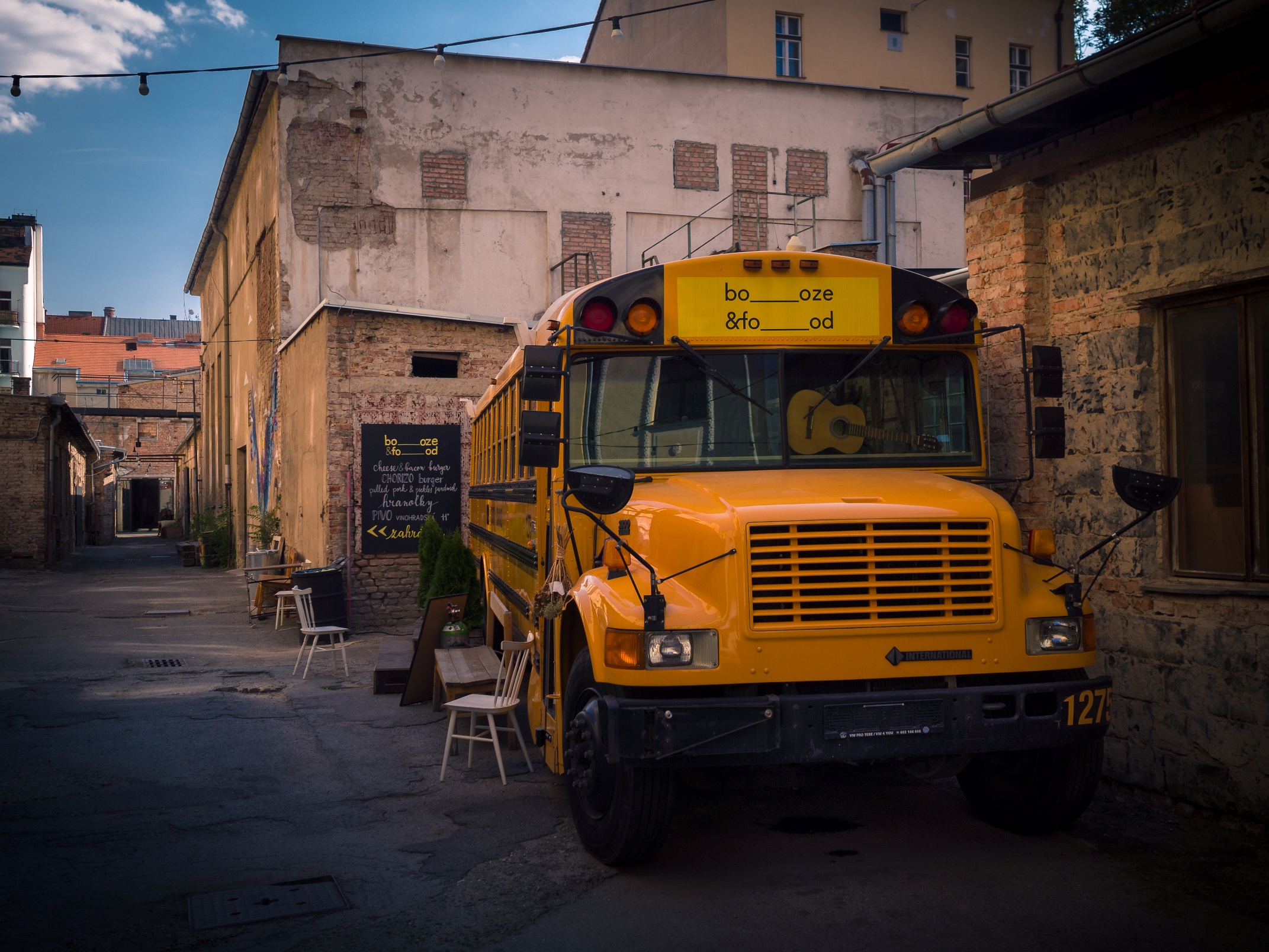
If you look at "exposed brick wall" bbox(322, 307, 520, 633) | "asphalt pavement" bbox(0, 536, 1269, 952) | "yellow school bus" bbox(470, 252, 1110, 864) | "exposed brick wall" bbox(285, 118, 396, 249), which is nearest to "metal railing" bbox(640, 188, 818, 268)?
"exposed brick wall" bbox(285, 118, 396, 249)

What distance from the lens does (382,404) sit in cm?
1409

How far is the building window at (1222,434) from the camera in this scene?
17.3ft

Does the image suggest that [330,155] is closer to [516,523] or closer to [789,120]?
[789,120]

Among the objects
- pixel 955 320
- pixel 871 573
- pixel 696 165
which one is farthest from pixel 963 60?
pixel 871 573

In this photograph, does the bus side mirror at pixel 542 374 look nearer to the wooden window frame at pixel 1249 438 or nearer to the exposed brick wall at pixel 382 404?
the wooden window frame at pixel 1249 438

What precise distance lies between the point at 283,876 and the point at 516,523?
9.36 feet

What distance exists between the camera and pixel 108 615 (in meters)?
16.0

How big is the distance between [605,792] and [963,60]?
2771 cm

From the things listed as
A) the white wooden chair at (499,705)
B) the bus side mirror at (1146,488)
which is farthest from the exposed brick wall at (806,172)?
the bus side mirror at (1146,488)

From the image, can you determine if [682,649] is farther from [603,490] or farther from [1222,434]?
[1222,434]

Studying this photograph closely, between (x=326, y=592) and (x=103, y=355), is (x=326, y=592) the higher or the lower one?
the lower one

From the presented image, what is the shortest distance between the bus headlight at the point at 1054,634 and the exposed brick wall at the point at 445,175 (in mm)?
16611

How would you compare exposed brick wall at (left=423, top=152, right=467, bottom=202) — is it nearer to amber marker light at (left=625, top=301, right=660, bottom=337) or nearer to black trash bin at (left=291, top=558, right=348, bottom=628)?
black trash bin at (left=291, top=558, right=348, bottom=628)

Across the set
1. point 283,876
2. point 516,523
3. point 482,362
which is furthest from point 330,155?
point 283,876
